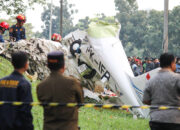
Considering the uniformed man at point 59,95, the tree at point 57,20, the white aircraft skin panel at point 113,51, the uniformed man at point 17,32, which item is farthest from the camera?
the tree at point 57,20

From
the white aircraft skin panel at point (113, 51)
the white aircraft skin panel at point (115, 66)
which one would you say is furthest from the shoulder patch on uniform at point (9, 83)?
the white aircraft skin panel at point (113, 51)

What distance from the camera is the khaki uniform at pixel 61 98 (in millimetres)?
4027

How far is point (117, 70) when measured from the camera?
10086mm

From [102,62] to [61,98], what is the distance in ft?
20.7

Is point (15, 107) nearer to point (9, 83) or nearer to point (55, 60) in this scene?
point (9, 83)

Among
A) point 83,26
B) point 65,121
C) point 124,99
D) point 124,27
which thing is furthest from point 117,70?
point 83,26

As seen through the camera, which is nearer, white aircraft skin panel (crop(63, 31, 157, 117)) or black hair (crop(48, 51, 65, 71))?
black hair (crop(48, 51, 65, 71))

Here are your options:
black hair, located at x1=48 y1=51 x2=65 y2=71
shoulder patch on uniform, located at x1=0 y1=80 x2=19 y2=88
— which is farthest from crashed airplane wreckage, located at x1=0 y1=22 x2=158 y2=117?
shoulder patch on uniform, located at x1=0 y1=80 x2=19 y2=88

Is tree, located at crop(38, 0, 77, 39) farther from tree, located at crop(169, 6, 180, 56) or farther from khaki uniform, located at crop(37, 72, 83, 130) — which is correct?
khaki uniform, located at crop(37, 72, 83, 130)

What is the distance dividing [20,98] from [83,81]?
6.92m

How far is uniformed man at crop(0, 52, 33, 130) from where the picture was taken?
13.7 feet

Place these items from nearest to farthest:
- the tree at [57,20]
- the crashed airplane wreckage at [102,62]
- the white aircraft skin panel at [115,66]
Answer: the white aircraft skin panel at [115,66], the crashed airplane wreckage at [102,62], the tree at [57,20]

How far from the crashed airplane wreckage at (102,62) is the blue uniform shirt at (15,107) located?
5.23 metres

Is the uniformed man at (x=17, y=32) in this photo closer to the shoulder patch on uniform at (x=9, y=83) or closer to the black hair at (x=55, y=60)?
the shoulder patch on uniform at (x=9, y=83)
